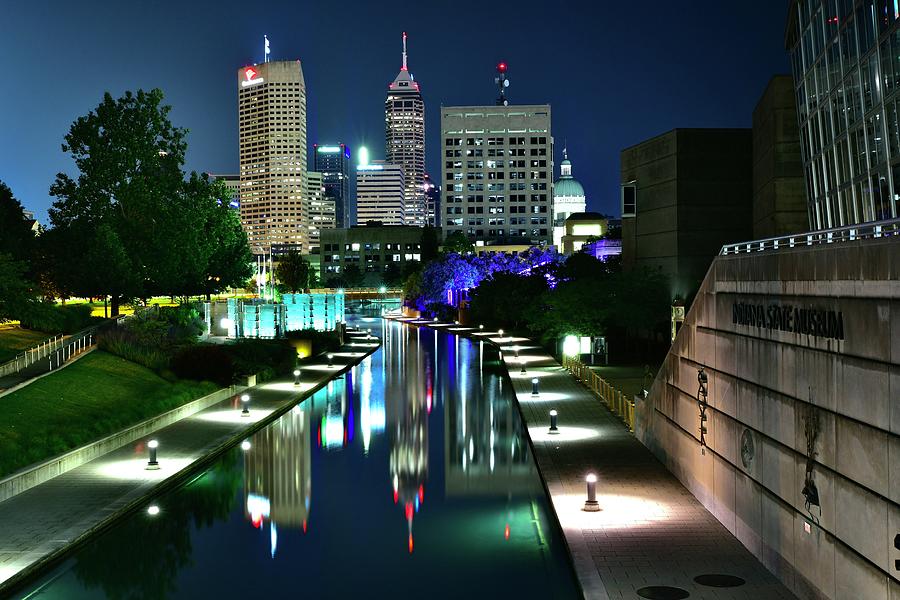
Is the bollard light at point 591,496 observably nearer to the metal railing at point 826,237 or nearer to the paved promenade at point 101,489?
the metal railing at point 826,237

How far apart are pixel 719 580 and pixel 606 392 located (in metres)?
21.8

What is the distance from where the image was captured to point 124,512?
780 inches

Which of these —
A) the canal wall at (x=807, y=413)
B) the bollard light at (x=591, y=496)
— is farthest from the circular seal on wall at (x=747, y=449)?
the bollard light at (x=591, y=496)

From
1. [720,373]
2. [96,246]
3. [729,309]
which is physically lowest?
[720,373]

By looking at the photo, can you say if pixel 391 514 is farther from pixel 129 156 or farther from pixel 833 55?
pixel 129 156

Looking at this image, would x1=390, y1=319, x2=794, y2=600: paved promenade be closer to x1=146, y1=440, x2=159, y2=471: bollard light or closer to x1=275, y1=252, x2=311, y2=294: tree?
x1=146, y1=440, x2=159, y2=471: bollard light

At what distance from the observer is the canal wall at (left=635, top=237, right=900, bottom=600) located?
11.5 meters

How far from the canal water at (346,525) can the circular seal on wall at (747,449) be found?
3543 mm

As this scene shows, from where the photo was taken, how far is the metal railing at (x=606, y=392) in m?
30.4

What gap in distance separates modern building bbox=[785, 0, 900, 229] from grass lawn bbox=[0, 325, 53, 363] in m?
31.2

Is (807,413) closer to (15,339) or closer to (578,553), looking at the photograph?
(578,553)

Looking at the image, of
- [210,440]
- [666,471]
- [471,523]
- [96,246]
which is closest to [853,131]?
[666,471]

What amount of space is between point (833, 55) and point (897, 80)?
739 centimetres

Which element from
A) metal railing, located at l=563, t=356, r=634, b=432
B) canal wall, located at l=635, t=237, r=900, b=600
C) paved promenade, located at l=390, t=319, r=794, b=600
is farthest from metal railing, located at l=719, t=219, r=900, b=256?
metal railing, located at l=563, t=356, r=634, b=432
